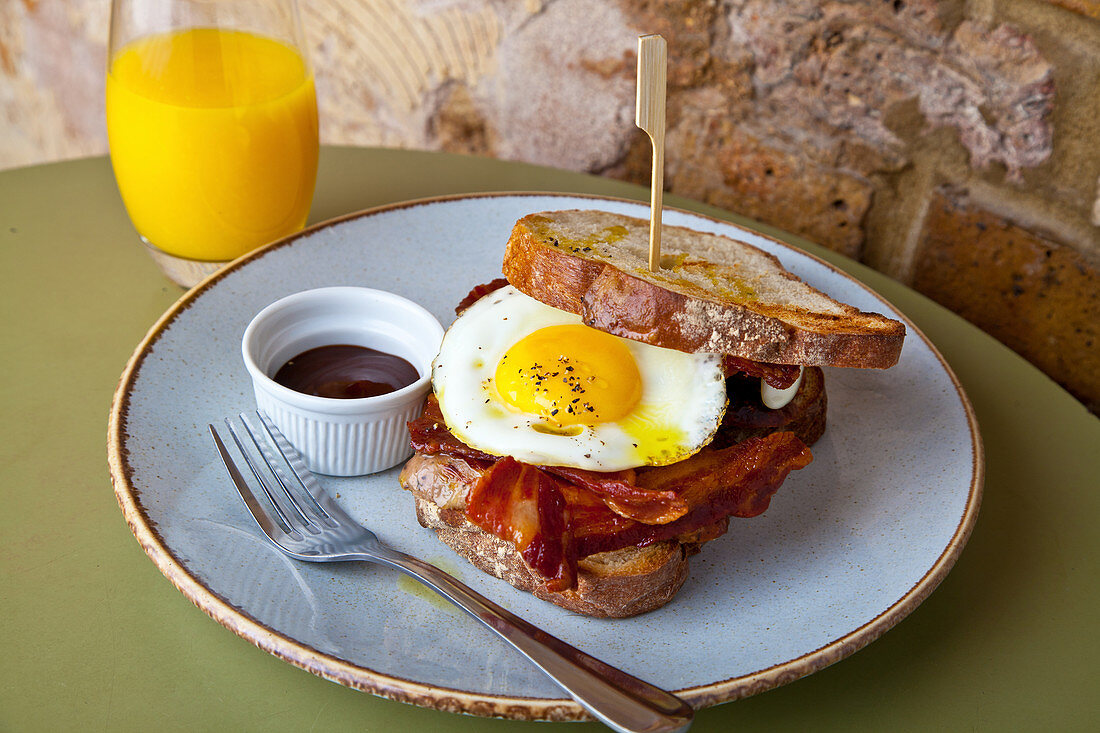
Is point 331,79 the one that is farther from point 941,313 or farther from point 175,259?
point 941,313

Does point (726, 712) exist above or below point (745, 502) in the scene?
below

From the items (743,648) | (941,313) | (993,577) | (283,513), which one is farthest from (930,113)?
(283,513)

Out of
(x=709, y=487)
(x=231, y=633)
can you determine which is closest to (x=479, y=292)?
(x=709, y=487)

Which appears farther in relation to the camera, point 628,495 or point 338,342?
point 338,342

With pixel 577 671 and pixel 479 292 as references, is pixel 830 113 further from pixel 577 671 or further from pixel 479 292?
pixel 577 671

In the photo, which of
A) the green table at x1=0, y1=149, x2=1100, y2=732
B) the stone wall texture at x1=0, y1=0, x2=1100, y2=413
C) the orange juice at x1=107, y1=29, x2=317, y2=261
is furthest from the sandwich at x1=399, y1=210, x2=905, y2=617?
the stone wall texture at x1=0, y1=0, x2=1100, y2=413

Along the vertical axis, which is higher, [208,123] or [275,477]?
[208,123]

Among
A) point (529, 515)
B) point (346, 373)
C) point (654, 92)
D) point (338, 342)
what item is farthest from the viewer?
point (338, 342)
